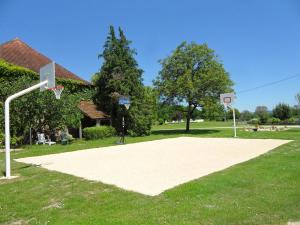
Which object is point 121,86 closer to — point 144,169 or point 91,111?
point 91,111

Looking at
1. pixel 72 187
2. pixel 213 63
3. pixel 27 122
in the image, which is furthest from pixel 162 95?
pixel 72 187

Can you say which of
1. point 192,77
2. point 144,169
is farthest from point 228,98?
point 144,169

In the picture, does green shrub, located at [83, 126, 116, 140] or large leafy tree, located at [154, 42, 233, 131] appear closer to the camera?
green shrub, located at [83, 126, 116, 140]

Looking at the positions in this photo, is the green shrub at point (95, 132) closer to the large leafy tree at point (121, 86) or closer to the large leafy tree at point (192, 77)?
the large leafy tree at point (121, 86)

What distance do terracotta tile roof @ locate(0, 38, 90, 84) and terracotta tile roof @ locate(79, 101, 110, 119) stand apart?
6.63 ft

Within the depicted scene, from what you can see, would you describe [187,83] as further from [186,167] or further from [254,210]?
[254,210]

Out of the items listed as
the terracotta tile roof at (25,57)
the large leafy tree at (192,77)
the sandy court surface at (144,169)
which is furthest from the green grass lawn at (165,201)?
the large leafy tree at (192,77)

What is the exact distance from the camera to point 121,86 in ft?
88.2

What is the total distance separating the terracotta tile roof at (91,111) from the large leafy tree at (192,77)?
708 centimetres

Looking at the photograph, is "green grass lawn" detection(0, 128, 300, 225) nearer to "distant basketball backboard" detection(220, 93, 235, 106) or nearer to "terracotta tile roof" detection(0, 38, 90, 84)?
"distant basketball backboard" detection(220, 93, 235, 106)

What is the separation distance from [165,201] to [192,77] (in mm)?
25944

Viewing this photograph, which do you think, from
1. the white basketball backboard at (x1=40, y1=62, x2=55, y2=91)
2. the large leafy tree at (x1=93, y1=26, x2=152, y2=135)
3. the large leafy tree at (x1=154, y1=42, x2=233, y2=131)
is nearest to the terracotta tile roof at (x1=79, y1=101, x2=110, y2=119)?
the large leafy tree at (x1=93, y1=26, x2=152, y2=135)

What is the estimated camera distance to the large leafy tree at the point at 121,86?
26.8 meters

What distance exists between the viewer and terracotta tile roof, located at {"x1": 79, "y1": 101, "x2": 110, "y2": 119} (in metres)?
26.2
